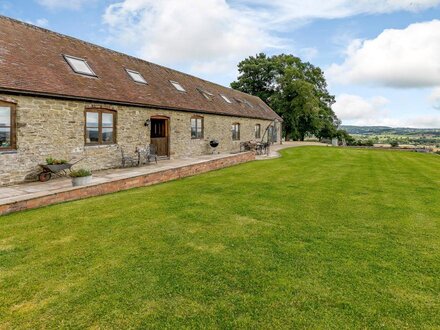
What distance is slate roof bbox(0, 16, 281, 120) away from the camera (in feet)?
32.8

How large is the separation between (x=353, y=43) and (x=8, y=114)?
21.7 metres

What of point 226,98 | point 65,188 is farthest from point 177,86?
point 65,188

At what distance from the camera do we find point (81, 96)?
36.2 ft

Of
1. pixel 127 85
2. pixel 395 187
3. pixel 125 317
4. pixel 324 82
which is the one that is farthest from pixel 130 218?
pixel 324 82

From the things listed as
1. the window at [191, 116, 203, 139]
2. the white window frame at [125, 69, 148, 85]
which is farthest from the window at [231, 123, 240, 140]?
the white window frame at [125, 69, 148, 85]

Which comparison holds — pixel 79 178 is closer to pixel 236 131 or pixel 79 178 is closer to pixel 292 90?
pixel 236 131

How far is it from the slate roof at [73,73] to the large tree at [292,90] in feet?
77.8

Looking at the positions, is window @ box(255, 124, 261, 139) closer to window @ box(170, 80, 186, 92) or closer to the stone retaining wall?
window @ box(170, 80, 186, 92)

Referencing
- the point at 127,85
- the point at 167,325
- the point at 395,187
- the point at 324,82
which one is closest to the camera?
the point at 167,325

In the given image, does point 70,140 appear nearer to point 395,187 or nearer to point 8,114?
point 8,114

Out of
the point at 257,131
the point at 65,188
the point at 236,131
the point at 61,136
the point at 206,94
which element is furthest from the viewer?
the point at 257,131

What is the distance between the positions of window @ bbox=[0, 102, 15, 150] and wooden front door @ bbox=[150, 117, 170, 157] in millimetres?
7306

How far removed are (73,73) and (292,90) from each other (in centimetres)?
3307

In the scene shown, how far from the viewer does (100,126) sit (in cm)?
1229
